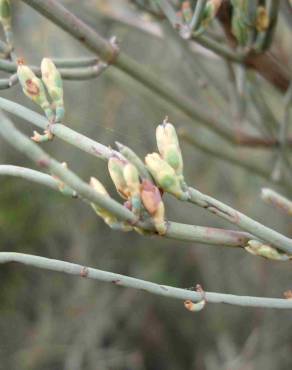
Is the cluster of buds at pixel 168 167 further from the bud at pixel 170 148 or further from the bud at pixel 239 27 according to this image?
the bud at pixel 239 27

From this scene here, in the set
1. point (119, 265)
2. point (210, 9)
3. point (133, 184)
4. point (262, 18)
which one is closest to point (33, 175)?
point (133, 184)

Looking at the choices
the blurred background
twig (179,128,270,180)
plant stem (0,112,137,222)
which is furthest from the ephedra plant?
the blurred background

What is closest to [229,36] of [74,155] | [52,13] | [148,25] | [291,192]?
[52,13]

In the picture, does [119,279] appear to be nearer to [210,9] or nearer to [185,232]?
[185,232]

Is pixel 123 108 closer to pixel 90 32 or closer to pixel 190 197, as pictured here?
pixel 90 32

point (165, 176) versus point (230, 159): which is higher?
point (165, 176)

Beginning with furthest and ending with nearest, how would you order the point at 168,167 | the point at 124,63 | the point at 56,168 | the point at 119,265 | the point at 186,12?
the point at 119,265
the point at 124,63
the point at 186,12
the point at 168,167
the point at 56,168

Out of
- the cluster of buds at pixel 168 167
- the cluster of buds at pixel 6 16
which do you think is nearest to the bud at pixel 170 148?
the cluster of buds at pixel 168 167
